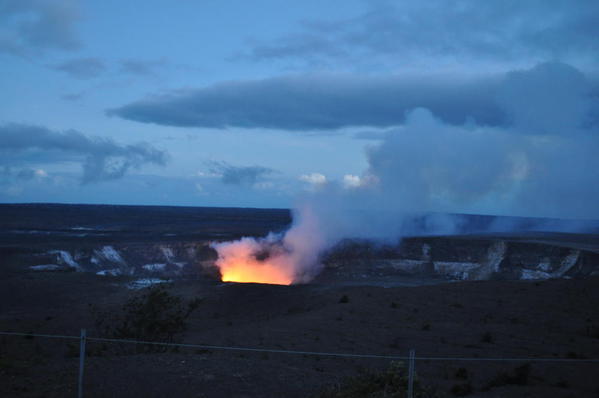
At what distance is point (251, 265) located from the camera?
138 feet

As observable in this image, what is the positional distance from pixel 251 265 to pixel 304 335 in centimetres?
2478

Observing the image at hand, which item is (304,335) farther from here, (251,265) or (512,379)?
(251,265)

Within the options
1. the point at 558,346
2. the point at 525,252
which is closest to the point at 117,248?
the point at 525,252

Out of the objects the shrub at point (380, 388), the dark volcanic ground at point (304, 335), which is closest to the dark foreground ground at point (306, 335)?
the dark volcanic ground at point (304, 335)

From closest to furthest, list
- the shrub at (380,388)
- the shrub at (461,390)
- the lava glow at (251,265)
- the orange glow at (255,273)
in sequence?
the shrub at (380,388) < the shrub at (461,390) < the orange glow at (255,273) < the lava glow at (251,265)

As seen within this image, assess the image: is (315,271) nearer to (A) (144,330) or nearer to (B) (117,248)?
(B) (117,248)

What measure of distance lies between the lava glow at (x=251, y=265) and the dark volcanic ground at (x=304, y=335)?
10.6 meters

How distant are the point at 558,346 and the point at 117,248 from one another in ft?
119

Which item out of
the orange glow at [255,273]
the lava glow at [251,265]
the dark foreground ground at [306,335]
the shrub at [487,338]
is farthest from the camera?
the lava glow at [251,265]

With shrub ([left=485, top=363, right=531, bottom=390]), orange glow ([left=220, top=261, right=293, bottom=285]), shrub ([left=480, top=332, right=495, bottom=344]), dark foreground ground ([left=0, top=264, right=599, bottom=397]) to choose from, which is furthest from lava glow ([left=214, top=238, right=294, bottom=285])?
shrub ([left=485, top=363, right=531, bottom=390])

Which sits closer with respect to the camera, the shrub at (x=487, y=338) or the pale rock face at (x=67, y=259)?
the shrub at (x=487, y=338)

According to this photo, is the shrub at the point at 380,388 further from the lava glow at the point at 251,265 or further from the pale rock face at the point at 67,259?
the pale rock face at the point at 67,259

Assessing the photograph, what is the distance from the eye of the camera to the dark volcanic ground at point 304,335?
10.8 meters

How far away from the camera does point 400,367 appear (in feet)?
32.3
